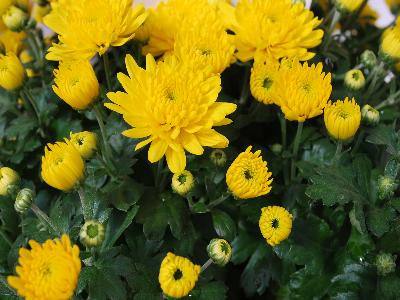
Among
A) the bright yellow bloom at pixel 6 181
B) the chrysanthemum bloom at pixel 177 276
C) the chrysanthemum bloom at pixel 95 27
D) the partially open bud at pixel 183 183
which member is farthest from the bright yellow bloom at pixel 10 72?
the chrysanthemum bloom at pixel 177 276

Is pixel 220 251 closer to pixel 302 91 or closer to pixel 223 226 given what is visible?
pixel 223 226

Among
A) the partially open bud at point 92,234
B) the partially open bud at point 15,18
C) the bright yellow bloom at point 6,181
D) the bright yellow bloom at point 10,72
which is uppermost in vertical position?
the partially open bud at point 15,18

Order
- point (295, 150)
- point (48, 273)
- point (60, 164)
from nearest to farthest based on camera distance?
point (48, 273) → point (60, 164) → point (295, 150)

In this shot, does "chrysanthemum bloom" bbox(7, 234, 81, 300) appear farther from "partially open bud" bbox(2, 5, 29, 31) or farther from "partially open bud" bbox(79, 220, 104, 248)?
"partially open bud" bbox(2, 5, 29, 31)

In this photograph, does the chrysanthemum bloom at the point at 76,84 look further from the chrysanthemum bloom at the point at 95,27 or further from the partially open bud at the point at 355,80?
the partially open bud at the point at 355,80

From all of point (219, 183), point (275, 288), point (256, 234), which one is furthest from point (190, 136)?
point (275, 288)

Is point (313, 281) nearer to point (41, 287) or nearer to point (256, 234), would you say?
point (256, 234)

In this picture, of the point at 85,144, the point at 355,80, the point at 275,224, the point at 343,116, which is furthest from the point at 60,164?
the point at 355,80
